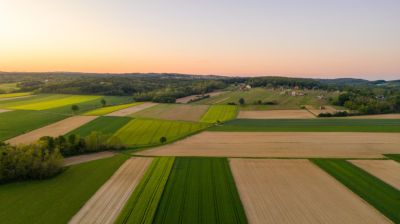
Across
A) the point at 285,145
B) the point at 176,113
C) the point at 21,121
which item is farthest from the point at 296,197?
the point at 21,121

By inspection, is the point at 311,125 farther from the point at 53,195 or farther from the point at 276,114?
the point at 53,195

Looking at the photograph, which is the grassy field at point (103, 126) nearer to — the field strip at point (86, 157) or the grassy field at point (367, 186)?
the field strip at point (86, 157)

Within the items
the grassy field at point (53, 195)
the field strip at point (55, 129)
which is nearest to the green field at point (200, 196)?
the grassy field at point (53, 195)

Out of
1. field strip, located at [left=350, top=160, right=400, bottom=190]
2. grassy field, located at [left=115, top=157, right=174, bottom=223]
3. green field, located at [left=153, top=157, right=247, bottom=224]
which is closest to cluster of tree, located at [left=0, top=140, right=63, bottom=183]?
grassy field, located at [left=115, top=157, right=174, bottom=223]

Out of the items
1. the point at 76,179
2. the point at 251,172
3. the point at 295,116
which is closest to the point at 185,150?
the point at 251,172

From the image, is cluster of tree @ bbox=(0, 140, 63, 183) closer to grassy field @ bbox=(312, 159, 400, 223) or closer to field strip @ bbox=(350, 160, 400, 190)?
grassy field @ bbox=(312, 159, 400, 223)

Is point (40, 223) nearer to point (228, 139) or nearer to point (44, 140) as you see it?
point (44, 140)
